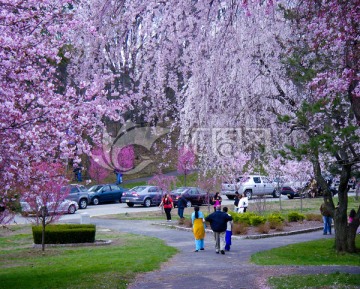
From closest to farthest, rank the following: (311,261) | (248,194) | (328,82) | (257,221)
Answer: (328,82)
(311,261)
(257,221)
(248,194)

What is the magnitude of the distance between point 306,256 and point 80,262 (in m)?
6.24

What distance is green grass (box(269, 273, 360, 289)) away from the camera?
31.3 ft

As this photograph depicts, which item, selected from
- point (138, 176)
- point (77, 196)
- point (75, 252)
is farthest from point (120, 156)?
point (75, 252)

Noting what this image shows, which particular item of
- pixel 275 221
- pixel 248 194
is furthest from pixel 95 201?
pixel 275 221

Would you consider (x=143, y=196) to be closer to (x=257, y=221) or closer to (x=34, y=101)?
(x=257, y=221)

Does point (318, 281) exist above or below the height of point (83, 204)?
below

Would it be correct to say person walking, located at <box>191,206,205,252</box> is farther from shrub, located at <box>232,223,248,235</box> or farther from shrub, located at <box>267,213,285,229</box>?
shrub, located at <box>267,213,285,229</box>

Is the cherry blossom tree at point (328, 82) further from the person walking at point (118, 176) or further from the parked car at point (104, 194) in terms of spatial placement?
the person walking at point (118, 176)

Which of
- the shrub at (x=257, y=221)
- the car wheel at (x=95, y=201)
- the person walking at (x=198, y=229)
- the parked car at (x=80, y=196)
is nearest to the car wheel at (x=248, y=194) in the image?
the car wheel at (x=95, y=201)

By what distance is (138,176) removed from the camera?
50281 millimetres

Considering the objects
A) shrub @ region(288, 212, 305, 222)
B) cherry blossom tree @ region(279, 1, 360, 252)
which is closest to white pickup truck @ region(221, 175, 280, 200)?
shrub @ region(288, 212, 305, 222)

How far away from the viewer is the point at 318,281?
33.0 ft

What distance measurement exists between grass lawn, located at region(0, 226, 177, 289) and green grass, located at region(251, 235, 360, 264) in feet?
Answer: 9.15

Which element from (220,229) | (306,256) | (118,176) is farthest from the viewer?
(118,176)
